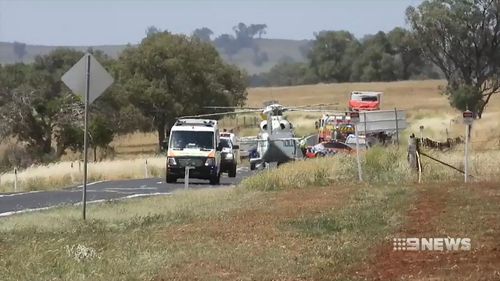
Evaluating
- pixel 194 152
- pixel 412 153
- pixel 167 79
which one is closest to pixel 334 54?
pixel 167 79

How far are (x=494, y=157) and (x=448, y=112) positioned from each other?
2131 inches

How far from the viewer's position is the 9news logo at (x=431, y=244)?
1170cm

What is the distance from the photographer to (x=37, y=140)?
5897 cm

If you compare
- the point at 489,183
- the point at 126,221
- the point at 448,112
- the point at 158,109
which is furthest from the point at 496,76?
the point at 126,221

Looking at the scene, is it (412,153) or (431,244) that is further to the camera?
(412,153)

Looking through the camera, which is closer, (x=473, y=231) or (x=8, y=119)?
(x=473, y=231)

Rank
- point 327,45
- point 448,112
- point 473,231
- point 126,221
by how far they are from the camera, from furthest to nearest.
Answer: point 327,45 → point 448,112 → point 126,221 → point 473,231

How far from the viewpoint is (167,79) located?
66.6m

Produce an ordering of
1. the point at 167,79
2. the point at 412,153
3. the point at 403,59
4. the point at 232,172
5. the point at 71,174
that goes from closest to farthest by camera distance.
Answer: the point at 412,153, the point at 71,174, the point at 232,172, the point at 167,79, the point at 403,59

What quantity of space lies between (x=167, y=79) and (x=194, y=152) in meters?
33.2

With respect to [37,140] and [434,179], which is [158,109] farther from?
[434,179]

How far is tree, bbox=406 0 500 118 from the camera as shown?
6600 cm

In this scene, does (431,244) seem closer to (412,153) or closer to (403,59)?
(412,153)

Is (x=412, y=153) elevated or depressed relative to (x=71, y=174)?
elevated
